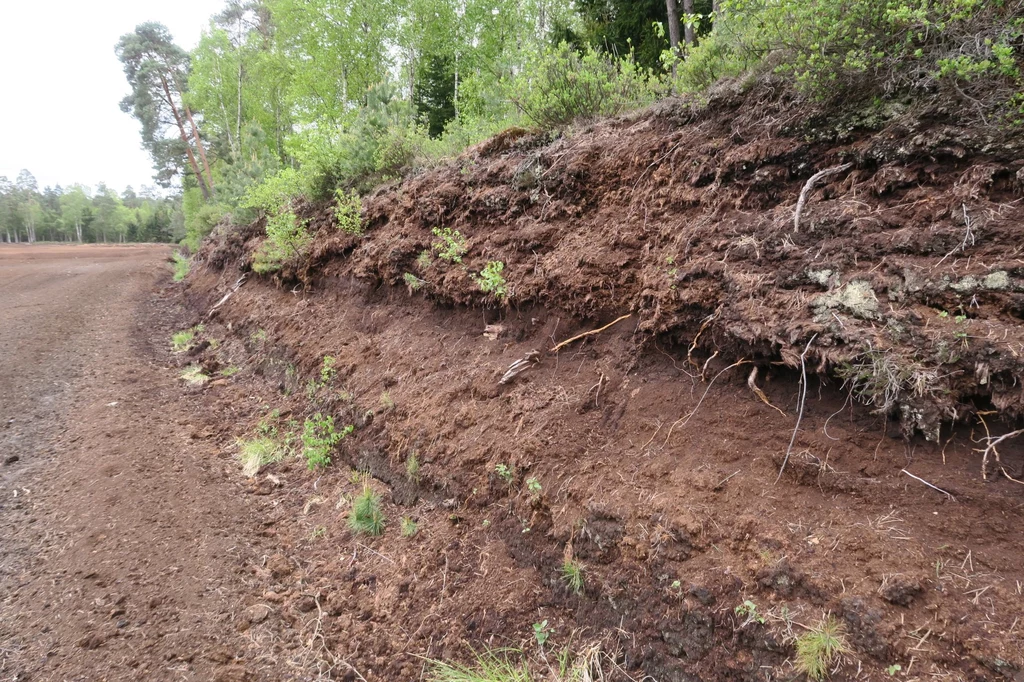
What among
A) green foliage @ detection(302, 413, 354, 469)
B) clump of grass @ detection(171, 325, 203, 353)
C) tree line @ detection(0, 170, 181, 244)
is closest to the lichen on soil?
green foliage @ detection(302, 413, 354, 469)

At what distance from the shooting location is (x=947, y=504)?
7.85 feet

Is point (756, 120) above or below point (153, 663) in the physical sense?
above

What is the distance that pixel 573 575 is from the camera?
302cm

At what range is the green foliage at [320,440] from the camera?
5.00 meters

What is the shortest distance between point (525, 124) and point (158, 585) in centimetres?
587

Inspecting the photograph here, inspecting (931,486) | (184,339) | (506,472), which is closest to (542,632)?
(506,472)

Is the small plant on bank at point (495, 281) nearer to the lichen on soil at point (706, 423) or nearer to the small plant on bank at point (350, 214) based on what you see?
the lichen on soil at point (706, 423)

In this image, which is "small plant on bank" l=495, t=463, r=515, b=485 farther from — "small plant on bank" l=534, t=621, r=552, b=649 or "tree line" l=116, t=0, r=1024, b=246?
"tree line" l=116, t=0, r=1024, b=246

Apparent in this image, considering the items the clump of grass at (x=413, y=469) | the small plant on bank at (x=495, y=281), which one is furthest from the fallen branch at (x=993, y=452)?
the clump of grass at (x=413, y=469)

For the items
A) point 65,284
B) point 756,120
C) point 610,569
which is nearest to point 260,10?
point 65,284

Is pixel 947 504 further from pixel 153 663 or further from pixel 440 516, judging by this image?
pixel 153 663

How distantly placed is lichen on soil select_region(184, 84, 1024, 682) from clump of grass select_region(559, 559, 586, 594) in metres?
0.06

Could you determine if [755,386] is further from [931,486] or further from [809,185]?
[809,185]

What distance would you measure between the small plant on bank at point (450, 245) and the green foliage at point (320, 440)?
2059mm
